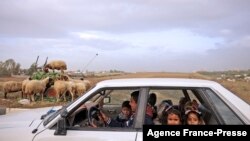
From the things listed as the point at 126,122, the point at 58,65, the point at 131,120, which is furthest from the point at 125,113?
the point at 58,65

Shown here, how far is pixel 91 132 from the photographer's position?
161 inches

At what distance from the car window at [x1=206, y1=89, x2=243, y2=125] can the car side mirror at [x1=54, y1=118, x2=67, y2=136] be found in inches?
63.9

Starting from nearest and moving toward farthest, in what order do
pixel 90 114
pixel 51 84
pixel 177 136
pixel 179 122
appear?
pixel 177 136, pixel 179 122, pixel 90 114, pixel 51 84

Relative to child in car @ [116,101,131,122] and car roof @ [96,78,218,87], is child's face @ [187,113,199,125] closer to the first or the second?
car roof @ [96,78,218,87]

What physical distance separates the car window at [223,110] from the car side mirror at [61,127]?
1624 mm

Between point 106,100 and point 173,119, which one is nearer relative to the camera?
point 173,119

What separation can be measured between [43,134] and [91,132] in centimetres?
54

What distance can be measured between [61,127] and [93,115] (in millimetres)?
811

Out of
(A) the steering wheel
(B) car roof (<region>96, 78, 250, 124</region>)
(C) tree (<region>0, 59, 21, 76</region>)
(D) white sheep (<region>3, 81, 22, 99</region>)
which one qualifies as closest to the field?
(B) car roof (<region>96, 78, 250, 124</region>)

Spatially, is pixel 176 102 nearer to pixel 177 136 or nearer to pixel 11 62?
pixel 177 136

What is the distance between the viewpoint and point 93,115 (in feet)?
15.7

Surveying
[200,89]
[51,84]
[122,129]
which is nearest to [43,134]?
[122,129]

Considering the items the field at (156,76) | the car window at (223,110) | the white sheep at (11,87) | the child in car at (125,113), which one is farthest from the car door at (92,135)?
the white sheep at (11,87)

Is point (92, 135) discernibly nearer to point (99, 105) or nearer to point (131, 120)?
point (131, 120)
